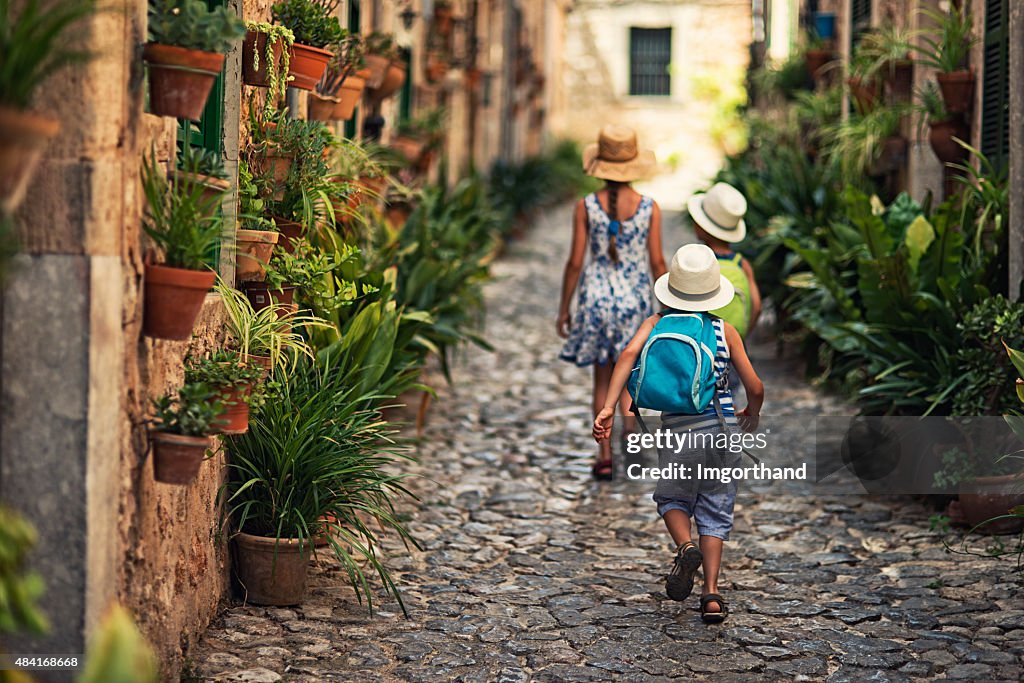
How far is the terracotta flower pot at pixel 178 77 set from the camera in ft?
11.9

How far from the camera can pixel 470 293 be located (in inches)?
344

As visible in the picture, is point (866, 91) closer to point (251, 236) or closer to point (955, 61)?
point (955, 61)

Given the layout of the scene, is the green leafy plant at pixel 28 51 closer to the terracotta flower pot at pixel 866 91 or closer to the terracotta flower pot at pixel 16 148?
the terracotta flower pot at pixel 16 148

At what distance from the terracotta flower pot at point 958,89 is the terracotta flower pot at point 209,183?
4.94m

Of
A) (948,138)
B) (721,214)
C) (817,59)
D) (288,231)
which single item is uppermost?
(817,59)

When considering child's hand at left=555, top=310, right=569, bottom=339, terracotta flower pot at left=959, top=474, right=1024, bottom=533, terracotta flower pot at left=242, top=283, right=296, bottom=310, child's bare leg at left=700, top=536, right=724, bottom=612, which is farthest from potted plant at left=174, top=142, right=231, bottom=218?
terracotta flower pot at left=959, top=474, right=1024, bottom=533

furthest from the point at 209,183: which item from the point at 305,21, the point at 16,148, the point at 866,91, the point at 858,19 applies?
the point at 858,19

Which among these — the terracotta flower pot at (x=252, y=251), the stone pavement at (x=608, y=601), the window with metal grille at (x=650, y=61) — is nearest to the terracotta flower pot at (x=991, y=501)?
the stone pavement at (x=608, y=601)

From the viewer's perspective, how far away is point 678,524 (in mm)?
5020

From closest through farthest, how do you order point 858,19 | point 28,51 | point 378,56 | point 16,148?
point 16,148 < point 28,51 < point 378,56 < point 858,19

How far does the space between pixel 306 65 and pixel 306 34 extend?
5.7 inches

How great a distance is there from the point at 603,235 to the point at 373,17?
12.1 feet

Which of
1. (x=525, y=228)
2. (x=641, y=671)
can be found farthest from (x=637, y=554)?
(x=525, y=228)

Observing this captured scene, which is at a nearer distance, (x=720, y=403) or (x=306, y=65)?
(x=720, y=403)
